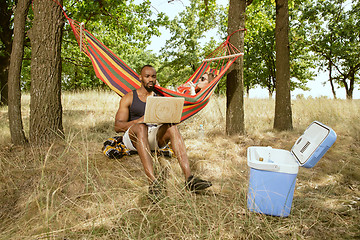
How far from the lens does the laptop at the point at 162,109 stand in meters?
1.74

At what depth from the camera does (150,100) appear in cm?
171

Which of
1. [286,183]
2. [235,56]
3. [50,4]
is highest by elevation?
[50,4]

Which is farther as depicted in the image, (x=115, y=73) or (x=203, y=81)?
(x=203, y=81)

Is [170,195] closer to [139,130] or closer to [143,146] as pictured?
[143,146]

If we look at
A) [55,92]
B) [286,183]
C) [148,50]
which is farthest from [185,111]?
[148,50]

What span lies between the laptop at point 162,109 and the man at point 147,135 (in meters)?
0.22

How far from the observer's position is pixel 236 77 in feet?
11.9

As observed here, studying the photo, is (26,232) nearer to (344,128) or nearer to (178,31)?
(344,128)

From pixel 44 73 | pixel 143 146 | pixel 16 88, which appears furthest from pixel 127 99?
pixel 16 88

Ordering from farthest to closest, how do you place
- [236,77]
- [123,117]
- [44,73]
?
[236,77], [44,73], [123,117]

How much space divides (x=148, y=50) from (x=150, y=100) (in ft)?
63.4

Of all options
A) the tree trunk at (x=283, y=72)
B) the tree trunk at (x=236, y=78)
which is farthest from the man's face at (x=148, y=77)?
the tree trunk at (x=283, y=72)

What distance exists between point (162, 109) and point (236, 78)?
209 centimetres

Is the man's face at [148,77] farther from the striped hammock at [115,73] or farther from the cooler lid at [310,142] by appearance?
the cooler lid at [310,142]
